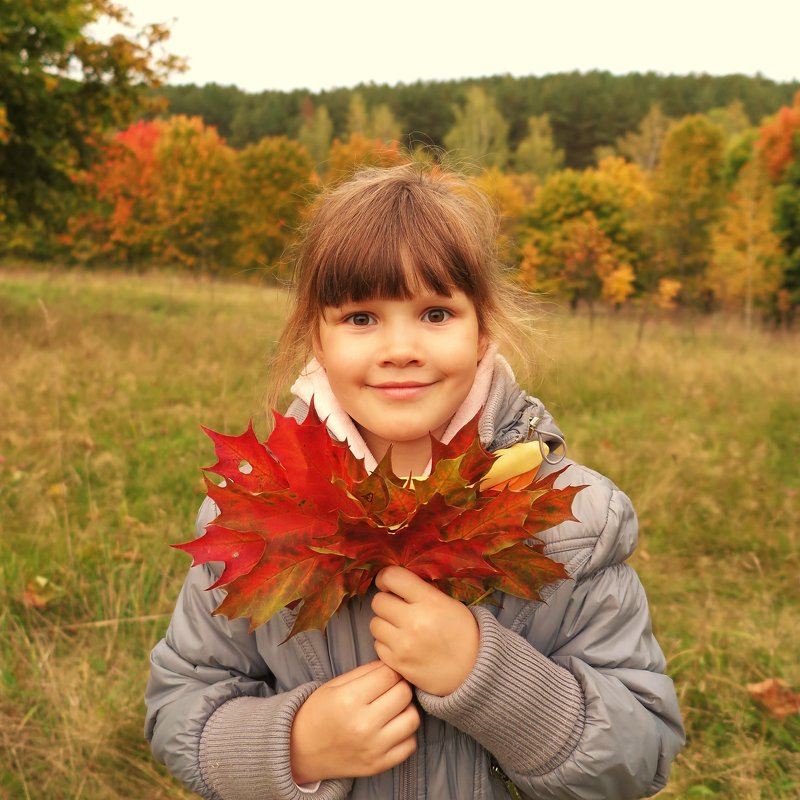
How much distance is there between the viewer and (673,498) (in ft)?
13.2

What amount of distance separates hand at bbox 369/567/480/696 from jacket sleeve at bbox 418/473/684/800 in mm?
23

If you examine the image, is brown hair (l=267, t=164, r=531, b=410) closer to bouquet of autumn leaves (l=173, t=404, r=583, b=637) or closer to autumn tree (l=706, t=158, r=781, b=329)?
bouquet of autumn leaves (l=173, t=404, r=583, b=637)

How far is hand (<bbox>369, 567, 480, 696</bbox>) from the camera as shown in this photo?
3.59 ft

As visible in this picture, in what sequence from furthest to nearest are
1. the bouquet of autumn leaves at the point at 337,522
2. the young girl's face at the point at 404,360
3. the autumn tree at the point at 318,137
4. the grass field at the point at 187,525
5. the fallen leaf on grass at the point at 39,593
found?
1. the autumn tree at the point at 318,137
2. the fallen leaf on grass at the point at 39,593
3. the grass field at the point at 187,525
4. the young girl's face at the point at 404,360
5. the bouquet of autumn leaves at the point at 337,522

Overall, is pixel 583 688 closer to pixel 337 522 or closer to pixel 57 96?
pixel 337 522

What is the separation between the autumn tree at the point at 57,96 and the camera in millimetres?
8758

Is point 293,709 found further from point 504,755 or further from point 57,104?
point 57,104

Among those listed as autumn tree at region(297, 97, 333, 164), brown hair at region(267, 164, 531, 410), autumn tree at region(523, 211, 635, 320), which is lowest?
autumn tree at region(523, 211, 635, 320)

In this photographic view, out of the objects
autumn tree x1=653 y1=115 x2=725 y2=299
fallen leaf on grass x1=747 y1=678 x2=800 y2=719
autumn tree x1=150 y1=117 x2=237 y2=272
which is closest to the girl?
fallen leaf on grass x1=747 y1=678 x2=800 y2=719

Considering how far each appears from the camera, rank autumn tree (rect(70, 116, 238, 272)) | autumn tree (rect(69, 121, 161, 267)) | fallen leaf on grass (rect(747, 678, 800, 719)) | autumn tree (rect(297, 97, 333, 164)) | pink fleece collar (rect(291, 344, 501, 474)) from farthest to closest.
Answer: autumn tree (rect(297, 97, 333, 164)) < autumn tree (rect(69, 121, 161, 267)) < autumn tree (rect(70, 116, 238, 272)) < fallen leaf on grass (rect(747, 678, 800, 719)) < pink fleece collar (rect(291, 344, 501, 474))

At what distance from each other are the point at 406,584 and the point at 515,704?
258 millimetres

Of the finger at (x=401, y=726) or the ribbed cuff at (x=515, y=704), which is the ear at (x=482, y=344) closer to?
the ribbed cuff at (x=515, y=704)

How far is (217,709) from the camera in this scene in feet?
4.31

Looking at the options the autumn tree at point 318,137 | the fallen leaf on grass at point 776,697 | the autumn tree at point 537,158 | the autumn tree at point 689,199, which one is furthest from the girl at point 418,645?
the autumn tree at point 537,158
